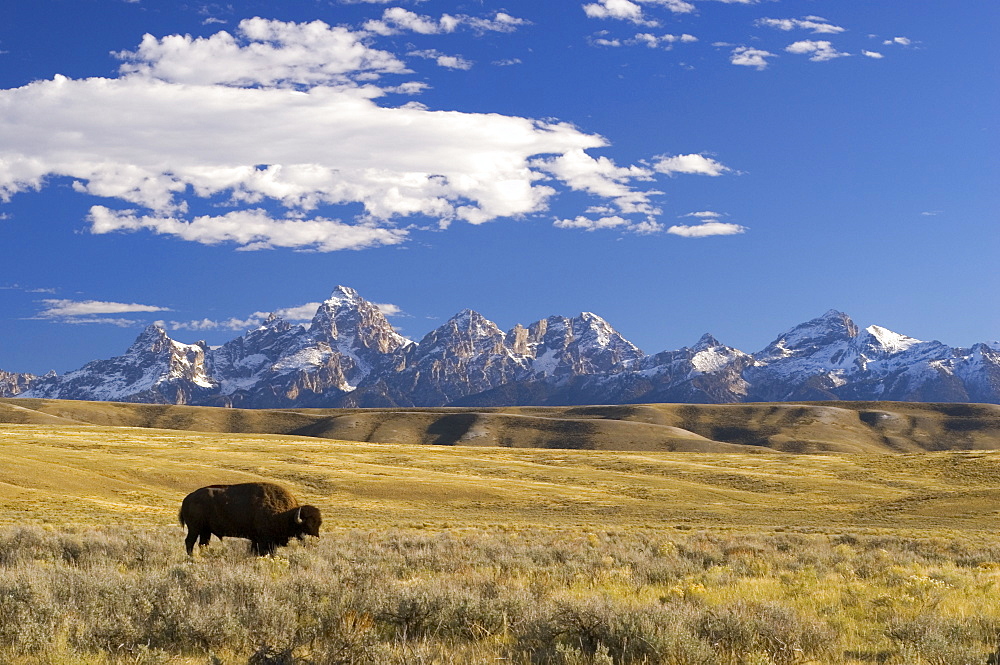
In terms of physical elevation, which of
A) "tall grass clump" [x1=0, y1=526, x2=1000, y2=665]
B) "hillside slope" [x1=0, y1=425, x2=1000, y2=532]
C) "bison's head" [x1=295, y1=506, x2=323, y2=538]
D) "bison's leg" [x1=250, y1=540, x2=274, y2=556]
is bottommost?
"hillside slope" [x1=0, y1=425, x2=1000, y2=532]

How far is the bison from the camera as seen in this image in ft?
64.8

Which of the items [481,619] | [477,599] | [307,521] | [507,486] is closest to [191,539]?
[307,521]

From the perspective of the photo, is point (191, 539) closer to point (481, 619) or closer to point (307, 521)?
point (307, 521)

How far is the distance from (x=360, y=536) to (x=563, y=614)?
64.3 ft

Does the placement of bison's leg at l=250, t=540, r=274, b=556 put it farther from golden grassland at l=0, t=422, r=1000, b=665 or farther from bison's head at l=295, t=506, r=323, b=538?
bison's head at l=295, t=506, r=323, b=538

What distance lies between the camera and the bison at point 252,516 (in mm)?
19766

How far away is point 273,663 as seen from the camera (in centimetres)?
829

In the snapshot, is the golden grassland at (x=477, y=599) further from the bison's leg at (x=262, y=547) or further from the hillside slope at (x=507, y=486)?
the hillside slope at (x=507, y=486)

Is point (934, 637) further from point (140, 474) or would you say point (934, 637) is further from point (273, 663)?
point (140, 474)

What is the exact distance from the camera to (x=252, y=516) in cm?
1978

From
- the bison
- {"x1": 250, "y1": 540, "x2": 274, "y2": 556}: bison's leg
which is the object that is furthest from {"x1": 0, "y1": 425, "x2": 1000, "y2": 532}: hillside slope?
{"x1": 250, "y1": 540, "x2": 274, "y2": 556}: bison's leg

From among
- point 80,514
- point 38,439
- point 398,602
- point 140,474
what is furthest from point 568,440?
point 398,602

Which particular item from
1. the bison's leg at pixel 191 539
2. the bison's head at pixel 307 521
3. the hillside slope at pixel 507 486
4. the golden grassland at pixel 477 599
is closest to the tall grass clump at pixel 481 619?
the golden grassland at pixel 477 599

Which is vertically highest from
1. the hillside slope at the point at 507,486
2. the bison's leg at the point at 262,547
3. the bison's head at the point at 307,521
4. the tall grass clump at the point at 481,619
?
the tall grass clump at the point at 481,619
